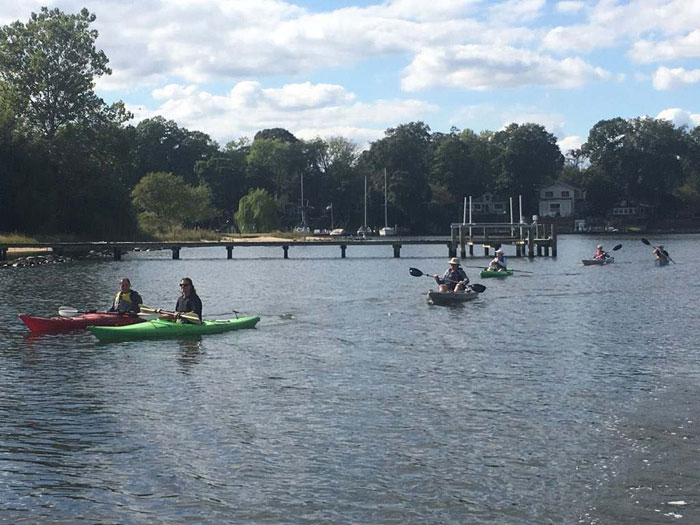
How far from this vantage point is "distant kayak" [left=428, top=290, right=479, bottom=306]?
3662 centimetres

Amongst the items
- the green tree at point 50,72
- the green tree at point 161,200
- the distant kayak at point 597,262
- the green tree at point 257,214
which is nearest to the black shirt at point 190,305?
the distant kayak at point 597,262

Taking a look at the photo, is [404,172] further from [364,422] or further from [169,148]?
[364,422]

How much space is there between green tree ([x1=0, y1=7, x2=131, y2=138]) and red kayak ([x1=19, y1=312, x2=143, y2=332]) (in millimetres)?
64431

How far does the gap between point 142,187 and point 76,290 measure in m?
64.1

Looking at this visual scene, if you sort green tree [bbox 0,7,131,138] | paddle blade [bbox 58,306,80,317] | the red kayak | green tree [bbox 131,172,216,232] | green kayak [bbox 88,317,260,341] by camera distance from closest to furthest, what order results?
green kayak [bbox 88,317,260,341], the red kayak, paddle blade [bbox 58,306,80,317], green tree [bbox 0,7,131,138], green tree [bbox 131,172,216,232]

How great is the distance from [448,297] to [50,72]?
65172mm

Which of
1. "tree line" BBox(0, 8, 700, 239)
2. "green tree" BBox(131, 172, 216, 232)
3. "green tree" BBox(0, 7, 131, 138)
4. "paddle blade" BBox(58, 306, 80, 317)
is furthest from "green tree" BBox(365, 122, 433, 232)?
"paddle blade" BBox(58, 306, 80, 317)

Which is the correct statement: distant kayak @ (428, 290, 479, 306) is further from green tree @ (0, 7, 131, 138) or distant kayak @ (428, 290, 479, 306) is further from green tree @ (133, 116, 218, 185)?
green tree @ (133, 116, 218, 185)

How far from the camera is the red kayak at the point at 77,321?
27188mm

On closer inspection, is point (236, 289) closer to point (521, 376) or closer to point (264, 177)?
point (521, 376)

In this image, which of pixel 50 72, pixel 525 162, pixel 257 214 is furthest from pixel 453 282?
pixel 525 162

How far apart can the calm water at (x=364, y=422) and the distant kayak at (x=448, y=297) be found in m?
2.14

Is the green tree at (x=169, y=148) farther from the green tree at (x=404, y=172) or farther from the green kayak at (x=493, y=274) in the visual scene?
the green kayak at (x=493, y=274)

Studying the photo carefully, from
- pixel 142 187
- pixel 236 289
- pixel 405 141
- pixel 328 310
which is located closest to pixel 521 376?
pixel 328 310
